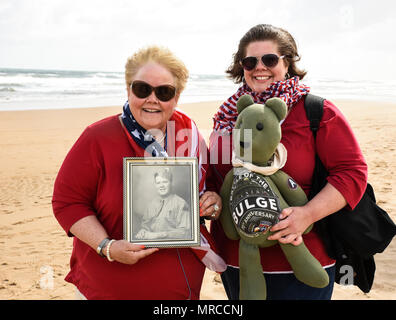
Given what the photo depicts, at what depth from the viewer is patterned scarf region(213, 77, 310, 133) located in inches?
89.1

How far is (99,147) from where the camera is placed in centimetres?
207

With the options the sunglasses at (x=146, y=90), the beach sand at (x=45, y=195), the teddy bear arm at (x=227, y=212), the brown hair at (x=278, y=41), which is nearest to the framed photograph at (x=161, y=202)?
the teddy bear arm at (x=227, y=212)

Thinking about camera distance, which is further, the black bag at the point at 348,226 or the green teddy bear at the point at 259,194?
the black bag at the point at 348,226

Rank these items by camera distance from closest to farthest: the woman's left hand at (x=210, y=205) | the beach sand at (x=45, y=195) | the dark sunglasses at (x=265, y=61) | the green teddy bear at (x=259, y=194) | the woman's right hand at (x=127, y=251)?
the woman's right hand at (x=127, y=251), the green teddy bear at (x=259, y=194), the woman's left hand at (x=210, y=205), the dark sunglasses at (x=265, y=61), the beach sand at (x=45, y=195)

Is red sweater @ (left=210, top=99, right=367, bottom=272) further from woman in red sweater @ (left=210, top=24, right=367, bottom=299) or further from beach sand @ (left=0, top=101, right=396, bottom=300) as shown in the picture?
beach sand @ (left=0, top=101, right=396, bottom=300)

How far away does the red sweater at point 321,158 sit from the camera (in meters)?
2.12

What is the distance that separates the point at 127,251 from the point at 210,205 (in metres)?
0.52

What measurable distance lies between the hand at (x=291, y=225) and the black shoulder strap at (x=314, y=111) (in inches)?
17.8

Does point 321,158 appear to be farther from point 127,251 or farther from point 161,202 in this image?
point 127,251

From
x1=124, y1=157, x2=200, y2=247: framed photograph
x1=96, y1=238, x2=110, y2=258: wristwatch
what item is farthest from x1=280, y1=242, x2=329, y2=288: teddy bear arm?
x1=96, y1=238, x2=110, y2=258: wristwatch

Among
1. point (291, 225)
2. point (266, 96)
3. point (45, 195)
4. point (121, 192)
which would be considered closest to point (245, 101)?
point (266, 96)

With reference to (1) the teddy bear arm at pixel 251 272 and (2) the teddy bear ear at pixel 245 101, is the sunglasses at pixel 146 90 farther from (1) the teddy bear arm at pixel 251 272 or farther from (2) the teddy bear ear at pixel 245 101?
(1) the teddy bear arm at pixel 251 272

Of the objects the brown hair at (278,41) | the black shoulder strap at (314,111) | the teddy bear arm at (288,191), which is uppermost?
the brown hair at (278,41)
